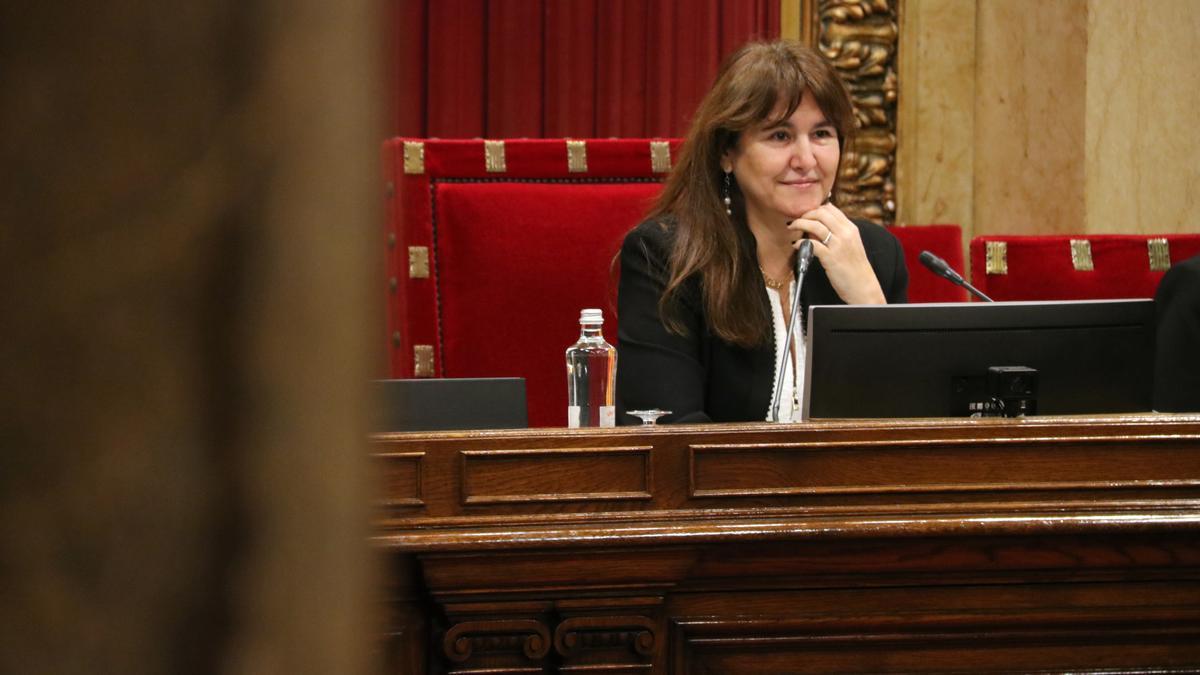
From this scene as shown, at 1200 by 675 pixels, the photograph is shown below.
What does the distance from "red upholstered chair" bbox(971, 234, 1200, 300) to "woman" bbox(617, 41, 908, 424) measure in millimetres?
263

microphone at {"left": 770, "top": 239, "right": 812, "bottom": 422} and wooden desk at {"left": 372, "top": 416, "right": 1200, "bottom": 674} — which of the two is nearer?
wooden desk at {"left": 372, "top": 416, "right": 1200, "bottom": 674}

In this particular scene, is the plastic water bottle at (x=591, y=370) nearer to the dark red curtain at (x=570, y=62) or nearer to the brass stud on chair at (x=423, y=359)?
the brass stud on chair at (x=423, y=359)

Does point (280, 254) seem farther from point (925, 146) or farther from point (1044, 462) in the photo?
point (925, 146)

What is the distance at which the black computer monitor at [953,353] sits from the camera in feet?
5.55

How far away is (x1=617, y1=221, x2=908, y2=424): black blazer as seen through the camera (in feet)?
7.64

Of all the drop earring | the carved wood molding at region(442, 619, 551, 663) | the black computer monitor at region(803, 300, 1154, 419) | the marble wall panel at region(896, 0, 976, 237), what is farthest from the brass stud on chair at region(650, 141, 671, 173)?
the carved wood molding at region(442, 619, 551, 663)

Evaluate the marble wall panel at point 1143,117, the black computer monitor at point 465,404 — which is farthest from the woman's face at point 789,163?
the marble wall panel at point 1143,117

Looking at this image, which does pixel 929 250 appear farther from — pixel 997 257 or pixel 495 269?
pixel 495 269

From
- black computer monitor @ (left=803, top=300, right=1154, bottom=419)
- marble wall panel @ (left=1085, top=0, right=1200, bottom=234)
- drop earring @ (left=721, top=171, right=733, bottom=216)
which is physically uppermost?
marble wall panel @ (left=1085, top=0, right=1200, bottom=234)

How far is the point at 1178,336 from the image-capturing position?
2.41 m

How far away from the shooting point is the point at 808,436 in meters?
1.46

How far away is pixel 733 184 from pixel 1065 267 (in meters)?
0.77

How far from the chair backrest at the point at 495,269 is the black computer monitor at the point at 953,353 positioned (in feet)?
3.31

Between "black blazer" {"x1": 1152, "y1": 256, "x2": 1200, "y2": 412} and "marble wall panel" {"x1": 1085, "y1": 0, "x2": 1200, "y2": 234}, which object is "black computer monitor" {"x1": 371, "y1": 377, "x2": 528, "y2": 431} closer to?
"black blazer" {"x1": 1152, "y1": 256, "x2": 1200, "y2": 412}
